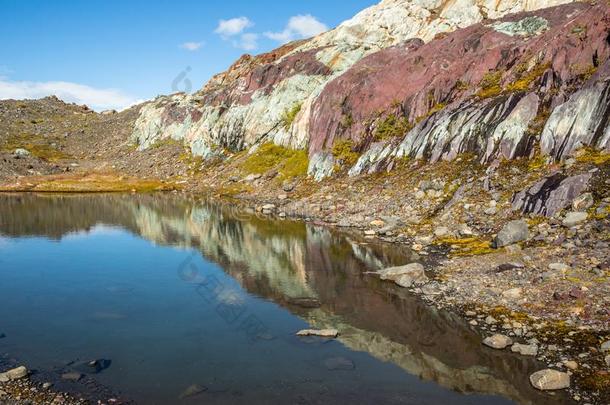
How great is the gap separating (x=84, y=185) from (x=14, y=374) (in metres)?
101

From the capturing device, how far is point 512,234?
133 feet

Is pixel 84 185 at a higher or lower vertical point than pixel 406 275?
higher

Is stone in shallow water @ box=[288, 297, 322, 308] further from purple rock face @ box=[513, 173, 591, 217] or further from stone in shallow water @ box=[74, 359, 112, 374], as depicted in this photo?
purple rock face @ box=[513, 173, 591, 217]

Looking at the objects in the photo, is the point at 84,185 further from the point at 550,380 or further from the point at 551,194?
the point at 550,380

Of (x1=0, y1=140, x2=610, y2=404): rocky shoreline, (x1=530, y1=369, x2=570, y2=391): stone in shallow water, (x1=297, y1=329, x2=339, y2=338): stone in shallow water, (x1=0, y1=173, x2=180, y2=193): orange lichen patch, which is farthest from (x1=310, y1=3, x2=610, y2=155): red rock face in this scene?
(x1=0, y1=173, x2=180, y2=193): orange lichen patch

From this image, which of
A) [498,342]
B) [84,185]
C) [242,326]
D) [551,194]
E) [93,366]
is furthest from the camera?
[84,185]

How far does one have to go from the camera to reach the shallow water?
77.2 ft

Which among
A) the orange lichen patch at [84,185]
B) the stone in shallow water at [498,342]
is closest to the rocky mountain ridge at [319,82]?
the orange lichen patch at [84,185]

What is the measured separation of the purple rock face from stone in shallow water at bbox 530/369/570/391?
22.9 m

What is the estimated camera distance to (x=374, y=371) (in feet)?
82.4

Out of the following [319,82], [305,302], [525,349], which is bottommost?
[525,349]

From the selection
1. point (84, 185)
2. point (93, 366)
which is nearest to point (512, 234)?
point (93, 366)

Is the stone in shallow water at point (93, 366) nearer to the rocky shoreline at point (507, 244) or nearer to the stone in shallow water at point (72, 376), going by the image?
the stone in shallow water at point (72, 376)

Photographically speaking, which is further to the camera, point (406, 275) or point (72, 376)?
point (406, 275)
